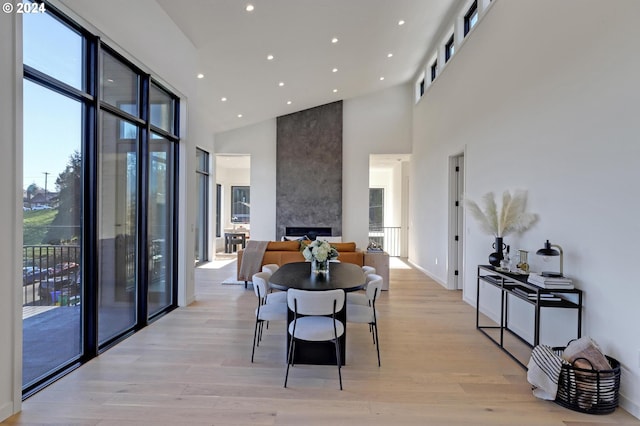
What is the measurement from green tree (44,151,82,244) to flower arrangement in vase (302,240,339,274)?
2.13 meters

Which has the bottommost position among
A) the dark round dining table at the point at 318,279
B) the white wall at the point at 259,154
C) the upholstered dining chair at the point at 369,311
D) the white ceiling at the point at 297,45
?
the upholstered dining chair at the point at 369,311

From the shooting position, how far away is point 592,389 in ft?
7.25

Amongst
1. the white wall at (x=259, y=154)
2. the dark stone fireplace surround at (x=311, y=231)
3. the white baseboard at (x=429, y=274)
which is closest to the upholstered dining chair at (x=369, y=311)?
the white baseboard at (x=429, y=274)

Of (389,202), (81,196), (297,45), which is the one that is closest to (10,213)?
(81,196)

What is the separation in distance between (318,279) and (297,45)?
409 centimetres

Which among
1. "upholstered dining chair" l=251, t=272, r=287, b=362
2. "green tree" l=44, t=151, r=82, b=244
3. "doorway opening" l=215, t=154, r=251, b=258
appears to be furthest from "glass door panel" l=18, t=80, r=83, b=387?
"doorway opening" l=215, t=154, r=251, b=258

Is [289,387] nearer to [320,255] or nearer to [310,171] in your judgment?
[320,255]

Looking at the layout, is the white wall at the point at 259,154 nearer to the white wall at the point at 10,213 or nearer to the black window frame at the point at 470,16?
the black window frame at the point at 470,16

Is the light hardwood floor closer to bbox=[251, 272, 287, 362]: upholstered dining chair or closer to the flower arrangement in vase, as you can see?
bbox=[251, 272, 287, 362]: upholstered dining chair

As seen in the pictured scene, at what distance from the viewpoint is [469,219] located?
4949 mm

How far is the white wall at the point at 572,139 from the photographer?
2236 mm

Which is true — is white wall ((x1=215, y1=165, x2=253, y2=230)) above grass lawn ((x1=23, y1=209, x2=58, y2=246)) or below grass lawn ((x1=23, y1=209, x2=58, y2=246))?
above

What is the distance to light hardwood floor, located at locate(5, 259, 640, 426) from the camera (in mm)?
2168

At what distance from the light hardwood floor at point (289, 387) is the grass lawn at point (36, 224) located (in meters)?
1.17
